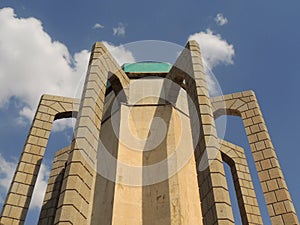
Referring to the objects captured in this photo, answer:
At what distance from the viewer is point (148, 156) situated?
10.8 metres

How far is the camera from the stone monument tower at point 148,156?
24.7 ft

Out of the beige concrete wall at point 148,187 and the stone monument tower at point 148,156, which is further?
the beige concrete wall at point 148,187

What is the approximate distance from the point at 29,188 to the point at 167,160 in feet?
14.3

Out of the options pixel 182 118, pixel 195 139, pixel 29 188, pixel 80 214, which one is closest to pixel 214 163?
pixel 195 139

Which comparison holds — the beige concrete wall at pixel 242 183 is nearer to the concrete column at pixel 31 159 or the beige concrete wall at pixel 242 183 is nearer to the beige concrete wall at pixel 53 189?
the concrete column at pixel 31 159

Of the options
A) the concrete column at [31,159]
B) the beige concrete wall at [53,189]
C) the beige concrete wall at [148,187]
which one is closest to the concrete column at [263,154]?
the beige concrete wall at [148,187]

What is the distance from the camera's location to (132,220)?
9.15m

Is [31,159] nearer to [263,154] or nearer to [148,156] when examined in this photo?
[148,156]

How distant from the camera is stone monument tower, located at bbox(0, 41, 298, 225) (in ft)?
24.7

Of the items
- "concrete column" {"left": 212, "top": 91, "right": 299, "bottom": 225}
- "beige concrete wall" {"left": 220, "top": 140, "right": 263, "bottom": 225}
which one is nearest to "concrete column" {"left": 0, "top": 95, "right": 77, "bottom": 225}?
"concrete column" {"left": 212, "top": 91, "right": 299, "bottom": 225}

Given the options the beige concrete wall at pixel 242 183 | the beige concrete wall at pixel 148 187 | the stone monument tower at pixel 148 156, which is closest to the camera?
the stone monument tower at pixel 148 156

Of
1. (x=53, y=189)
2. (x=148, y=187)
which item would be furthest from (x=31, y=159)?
(x=53, y=189)

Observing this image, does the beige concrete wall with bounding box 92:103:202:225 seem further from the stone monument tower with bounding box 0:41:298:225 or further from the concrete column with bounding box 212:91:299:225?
the concrete column with bounding box 212:91:299:225

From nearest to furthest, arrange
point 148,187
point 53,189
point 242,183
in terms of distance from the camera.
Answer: point 148,187, point 242,183, point 53,189
